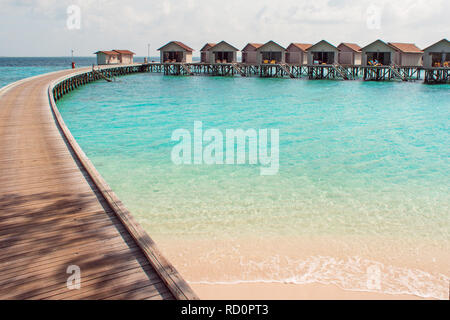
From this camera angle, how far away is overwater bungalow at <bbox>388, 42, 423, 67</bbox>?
49.6 m

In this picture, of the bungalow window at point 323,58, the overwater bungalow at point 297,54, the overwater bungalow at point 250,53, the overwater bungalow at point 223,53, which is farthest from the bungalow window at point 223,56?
the bungalow window at point 323,58

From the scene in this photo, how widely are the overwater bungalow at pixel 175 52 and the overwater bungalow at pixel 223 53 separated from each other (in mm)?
4231

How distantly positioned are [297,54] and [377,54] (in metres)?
10.8

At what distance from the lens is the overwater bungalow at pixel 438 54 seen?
4472cm

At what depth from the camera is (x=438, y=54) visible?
46906 millimetres

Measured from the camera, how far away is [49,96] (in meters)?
22.2

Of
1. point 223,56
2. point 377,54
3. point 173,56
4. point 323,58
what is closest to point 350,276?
point 377,54

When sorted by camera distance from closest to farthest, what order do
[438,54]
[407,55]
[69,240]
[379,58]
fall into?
[69,240]
[438,54]
[407,55]
[379,58]

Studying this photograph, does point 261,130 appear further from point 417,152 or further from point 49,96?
point 49,96

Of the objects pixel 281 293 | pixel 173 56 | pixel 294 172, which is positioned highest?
pixel 173 56

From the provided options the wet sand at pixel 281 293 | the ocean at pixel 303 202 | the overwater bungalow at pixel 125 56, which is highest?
the overwater bungalow at pixel 125 56

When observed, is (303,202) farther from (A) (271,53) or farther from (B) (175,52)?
(B) (175,52)

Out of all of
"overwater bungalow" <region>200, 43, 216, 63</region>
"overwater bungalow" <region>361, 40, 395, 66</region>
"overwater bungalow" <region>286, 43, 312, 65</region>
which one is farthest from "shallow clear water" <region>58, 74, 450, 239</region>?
"overwater bungalow" <region>200, 43, 216, 63</region>

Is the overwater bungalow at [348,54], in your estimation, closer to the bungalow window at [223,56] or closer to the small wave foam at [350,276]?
the bungalow window at [223,56]
